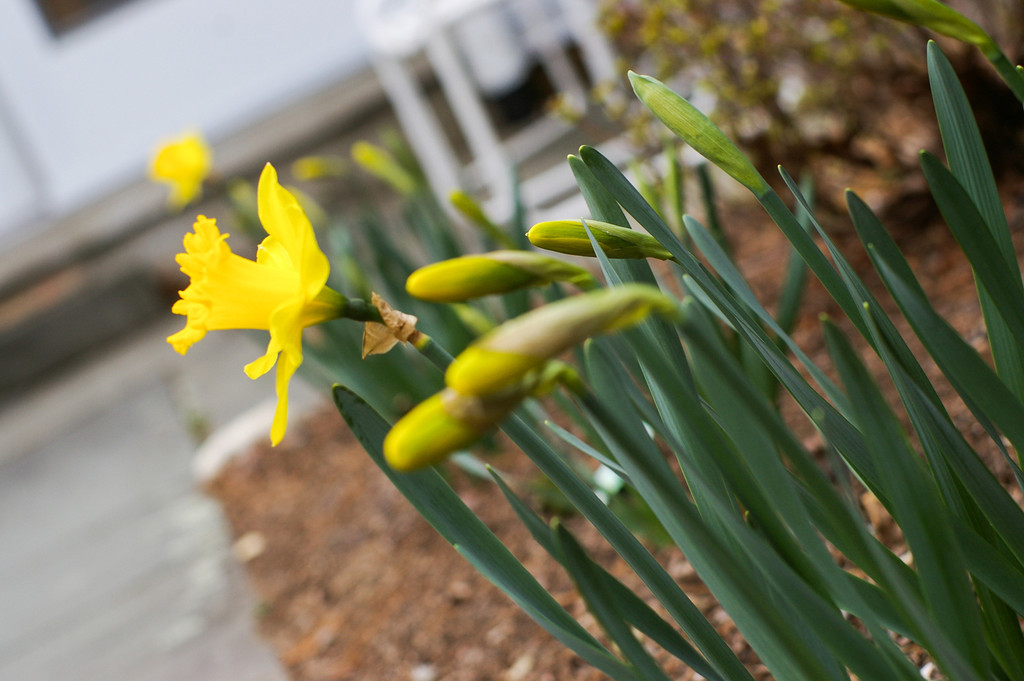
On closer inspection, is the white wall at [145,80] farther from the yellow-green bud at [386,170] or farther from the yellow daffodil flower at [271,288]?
the yellow daffodil flower at [271,288]

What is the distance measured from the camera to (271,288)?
0.73 meters

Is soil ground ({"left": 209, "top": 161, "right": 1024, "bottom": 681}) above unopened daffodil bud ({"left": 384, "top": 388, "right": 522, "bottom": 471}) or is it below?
below

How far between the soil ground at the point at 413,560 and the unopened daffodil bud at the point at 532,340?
0.81m

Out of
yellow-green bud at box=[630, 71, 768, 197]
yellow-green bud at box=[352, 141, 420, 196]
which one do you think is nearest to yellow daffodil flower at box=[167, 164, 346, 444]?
yellow-green bud at box=[630, 71, 768, 197]

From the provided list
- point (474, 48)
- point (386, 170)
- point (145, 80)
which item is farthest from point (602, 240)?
point (145, 80)

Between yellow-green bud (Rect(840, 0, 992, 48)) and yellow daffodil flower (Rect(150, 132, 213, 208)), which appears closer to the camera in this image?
yellow-green bud (Rect(840, 0, 992, 48))

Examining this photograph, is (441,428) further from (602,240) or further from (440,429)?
(602,240)

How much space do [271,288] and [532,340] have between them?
12.5 inches

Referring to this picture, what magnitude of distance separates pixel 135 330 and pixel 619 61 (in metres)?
4.98

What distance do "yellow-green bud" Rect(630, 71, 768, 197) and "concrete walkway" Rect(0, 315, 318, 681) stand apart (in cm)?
150

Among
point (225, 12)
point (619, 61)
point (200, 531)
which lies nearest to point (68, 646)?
point (200, 531)

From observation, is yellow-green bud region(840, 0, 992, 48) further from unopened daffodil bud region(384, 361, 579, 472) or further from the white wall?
the white wall

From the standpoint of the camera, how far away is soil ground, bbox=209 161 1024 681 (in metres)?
1.58

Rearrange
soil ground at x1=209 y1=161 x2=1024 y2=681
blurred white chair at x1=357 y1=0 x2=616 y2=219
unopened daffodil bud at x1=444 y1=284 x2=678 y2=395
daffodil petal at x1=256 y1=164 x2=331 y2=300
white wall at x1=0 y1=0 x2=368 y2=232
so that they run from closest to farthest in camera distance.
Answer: unopened daffodil bud at x1=444 y1=284 x2=678 y2=395
daffodil petal at x1=256 y1=164 x2=331 y2=300
soil ground at x1=209 y1=161 x2=1024 y2=681
blurred white chair at x1=357 y1=0 x2=616 y2=219
white wall at x1=0 y1=0 x2=368 y2=232
